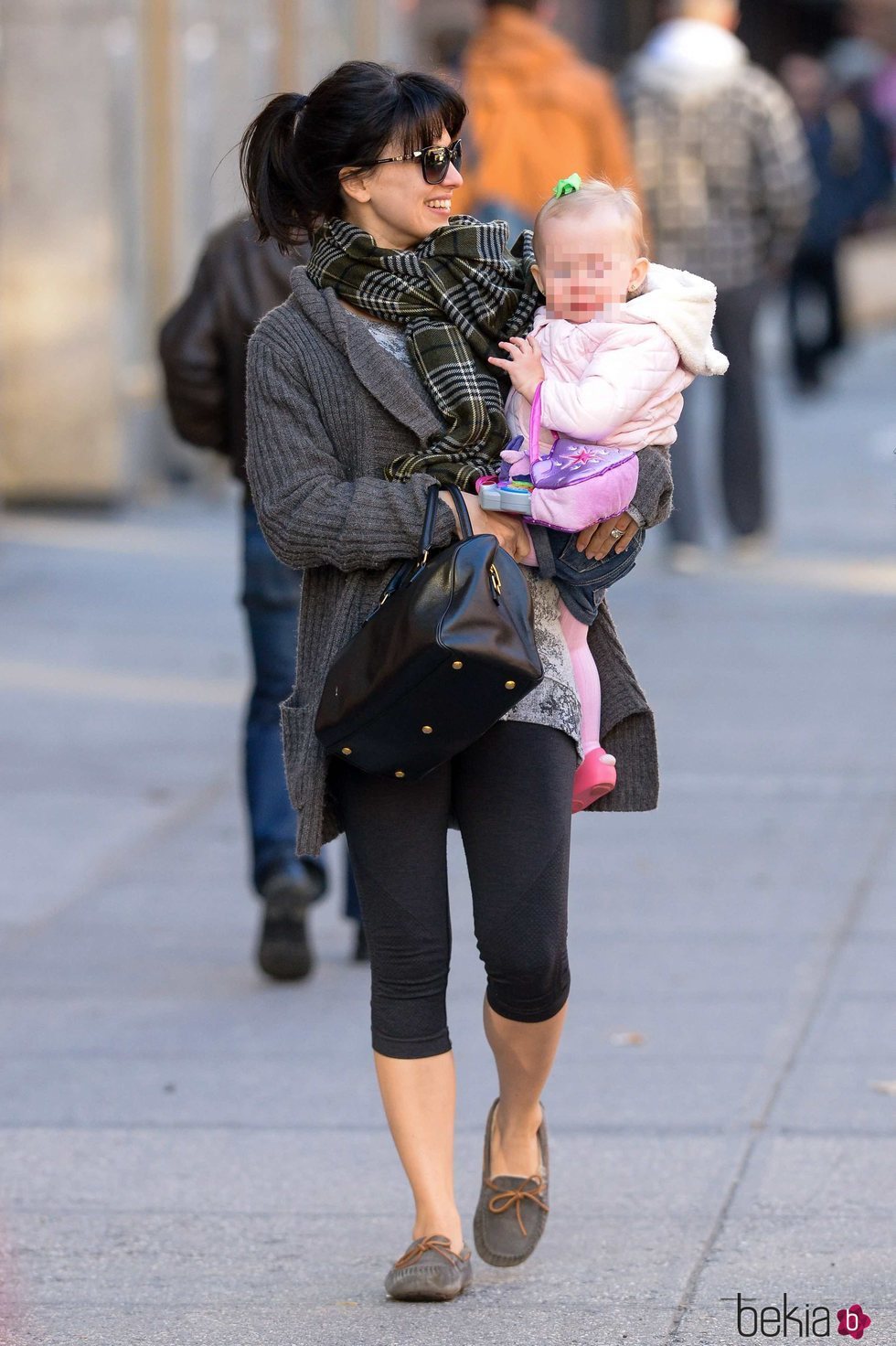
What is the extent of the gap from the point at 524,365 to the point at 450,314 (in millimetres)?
147

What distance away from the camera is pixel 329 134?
11.9 feet

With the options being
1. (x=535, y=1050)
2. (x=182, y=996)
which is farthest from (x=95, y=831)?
(x=535, y=1050)

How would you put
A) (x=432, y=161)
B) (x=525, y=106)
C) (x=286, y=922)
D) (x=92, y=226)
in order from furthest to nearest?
(x=92, y=226), (x=525, y=106), (x=286, y=922), (x=432, y=161)

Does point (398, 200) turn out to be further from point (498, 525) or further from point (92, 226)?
point (92, 226)

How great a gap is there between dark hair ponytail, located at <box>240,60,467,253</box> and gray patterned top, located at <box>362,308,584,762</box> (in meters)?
0.23

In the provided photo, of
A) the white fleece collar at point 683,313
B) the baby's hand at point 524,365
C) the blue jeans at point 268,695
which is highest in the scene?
the white fleece collar at point 683,313

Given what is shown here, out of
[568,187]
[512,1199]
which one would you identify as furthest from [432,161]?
[512,1199]

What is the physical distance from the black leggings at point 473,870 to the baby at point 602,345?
31cm

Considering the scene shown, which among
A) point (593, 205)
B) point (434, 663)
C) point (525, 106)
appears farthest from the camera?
point (525, 106)

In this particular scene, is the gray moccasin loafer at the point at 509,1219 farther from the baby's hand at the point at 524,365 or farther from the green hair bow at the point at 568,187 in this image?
the green hair bow at the point at 568,187

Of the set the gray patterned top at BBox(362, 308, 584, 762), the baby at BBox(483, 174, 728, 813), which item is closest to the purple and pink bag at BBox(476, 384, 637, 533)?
the baby at BBox(483, 174, 728, 813)

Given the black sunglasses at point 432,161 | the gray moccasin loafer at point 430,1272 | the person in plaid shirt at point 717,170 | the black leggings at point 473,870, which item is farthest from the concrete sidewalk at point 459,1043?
the person in plaid shirt at point 717,170

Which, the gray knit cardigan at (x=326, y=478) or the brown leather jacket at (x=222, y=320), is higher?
the gray knit cardigan at (x=326, y=478)

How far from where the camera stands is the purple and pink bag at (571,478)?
3.49 meters
